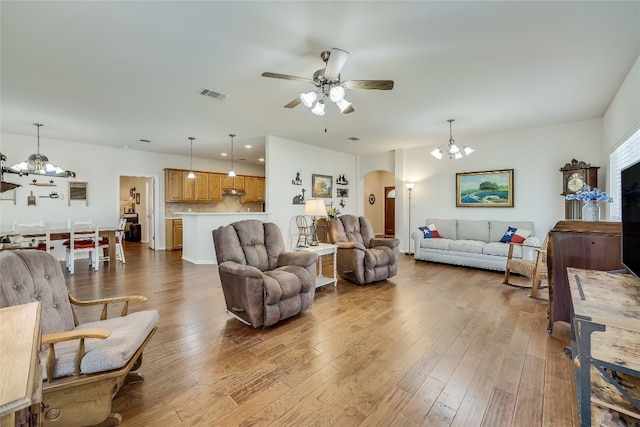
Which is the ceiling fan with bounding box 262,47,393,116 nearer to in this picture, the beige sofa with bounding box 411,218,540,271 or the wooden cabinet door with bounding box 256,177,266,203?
the beige sofa with bounding box 411,218,540,271

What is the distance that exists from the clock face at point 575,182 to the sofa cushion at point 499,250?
1.26 metres

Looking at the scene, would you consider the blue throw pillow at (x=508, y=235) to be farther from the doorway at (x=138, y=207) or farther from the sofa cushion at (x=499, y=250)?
the doorway at (x=138, y=207)

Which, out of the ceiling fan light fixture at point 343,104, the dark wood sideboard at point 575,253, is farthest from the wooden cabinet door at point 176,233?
the dark wood sideboard at point 575,253

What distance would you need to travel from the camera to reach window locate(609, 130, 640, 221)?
3186mm

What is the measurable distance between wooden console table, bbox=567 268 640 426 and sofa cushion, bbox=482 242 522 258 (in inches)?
135

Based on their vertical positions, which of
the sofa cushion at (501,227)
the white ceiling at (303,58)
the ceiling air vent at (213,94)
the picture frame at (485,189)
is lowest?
the sofa cushion at (501,227)

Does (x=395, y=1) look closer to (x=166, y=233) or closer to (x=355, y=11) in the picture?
(x=355, y=11)

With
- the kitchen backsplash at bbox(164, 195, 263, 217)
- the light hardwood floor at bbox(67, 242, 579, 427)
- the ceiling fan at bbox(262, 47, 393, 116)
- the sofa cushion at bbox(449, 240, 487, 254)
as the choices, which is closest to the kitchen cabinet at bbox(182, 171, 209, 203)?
the kitchen backsplash at bbox(164, 195, 263, 217)

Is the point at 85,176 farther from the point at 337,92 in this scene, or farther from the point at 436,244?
the point at 436,244

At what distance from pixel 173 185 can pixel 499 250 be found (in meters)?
7.73

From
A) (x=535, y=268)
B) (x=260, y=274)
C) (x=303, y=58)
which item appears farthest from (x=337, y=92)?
(x=535, y=268)

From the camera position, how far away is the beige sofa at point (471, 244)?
4871 mm

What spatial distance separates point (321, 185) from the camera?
7.01 meters

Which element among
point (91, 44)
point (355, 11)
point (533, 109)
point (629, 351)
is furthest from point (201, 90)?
point (533, 109)
